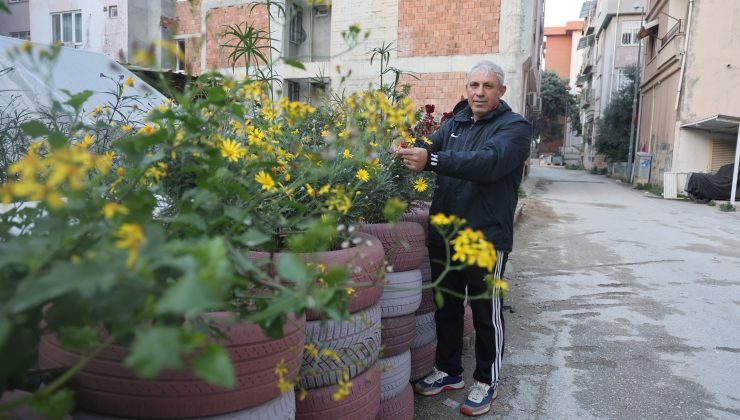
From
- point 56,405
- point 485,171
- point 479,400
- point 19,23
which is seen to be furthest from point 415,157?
point 19,23

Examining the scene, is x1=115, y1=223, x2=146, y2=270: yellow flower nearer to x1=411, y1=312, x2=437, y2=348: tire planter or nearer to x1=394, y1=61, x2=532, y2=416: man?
x1=394, y1=61, x2=532, y2=416: man

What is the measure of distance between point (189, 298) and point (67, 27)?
24.3m

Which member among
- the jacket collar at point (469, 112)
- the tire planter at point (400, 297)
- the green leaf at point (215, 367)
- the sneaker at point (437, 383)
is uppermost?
the jacket collar at point (469, 112)

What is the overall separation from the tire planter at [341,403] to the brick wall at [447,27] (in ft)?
40.6

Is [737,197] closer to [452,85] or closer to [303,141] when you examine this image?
[452,85]

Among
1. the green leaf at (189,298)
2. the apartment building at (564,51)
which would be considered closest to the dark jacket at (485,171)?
the green leaf at (189,298)

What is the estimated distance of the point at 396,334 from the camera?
9.12 ft

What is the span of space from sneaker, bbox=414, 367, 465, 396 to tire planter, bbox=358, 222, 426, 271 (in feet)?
2.46

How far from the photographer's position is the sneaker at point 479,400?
9.66 ft

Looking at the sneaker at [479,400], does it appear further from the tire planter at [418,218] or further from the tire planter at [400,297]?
the tire planter at [418,218]

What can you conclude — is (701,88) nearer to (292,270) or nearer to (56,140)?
(292,270)

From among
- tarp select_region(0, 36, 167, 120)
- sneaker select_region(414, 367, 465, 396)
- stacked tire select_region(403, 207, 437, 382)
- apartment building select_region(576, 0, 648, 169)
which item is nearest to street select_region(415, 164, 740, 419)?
sneaker select_region(414, 367, 465, 396)

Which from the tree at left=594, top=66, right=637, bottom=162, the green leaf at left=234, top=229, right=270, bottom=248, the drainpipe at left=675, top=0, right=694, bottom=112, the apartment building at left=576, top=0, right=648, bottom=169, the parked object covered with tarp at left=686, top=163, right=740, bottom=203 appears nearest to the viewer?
the green leaf at left=234, top=229, right=270, bottom=248

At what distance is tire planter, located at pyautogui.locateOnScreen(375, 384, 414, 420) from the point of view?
8.52 ft
